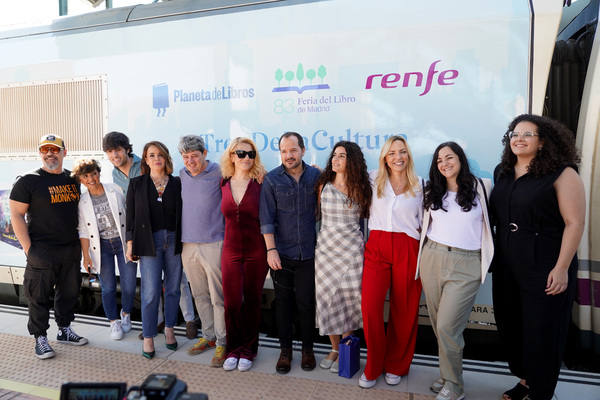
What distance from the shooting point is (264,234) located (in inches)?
119

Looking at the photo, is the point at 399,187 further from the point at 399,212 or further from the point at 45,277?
the point at 45,277

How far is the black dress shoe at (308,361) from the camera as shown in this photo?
308cm

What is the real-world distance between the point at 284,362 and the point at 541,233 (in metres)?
1.97

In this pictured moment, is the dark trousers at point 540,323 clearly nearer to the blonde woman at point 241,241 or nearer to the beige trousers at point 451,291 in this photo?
the beige trousers at point 451,291

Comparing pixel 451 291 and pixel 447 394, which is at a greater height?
pixel 451 291

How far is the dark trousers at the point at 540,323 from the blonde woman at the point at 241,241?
5.65 ft

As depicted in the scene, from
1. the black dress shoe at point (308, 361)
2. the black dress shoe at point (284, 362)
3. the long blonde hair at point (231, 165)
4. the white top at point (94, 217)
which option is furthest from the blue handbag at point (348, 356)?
the white top at point (94, 217)

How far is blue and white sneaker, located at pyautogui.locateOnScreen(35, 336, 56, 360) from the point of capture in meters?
3.35

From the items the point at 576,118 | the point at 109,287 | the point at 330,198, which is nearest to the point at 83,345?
the point at 109,287

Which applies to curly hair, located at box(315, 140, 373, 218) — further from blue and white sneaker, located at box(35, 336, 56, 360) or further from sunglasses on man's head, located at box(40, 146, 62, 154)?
blue and white sneaker, located at box(35, 336, 56, 360)

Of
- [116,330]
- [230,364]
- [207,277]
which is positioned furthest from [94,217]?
[230,364]

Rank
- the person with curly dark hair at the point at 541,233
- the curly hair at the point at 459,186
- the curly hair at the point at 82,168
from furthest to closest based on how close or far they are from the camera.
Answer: the curly hair at the point at 82,168
the curly hair at the point at 459,186
the person with curly dark hair at the point at 541,233

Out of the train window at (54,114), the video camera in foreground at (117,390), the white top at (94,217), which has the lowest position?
the video camera in foreground at (117,390)

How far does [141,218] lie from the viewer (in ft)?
10.6
